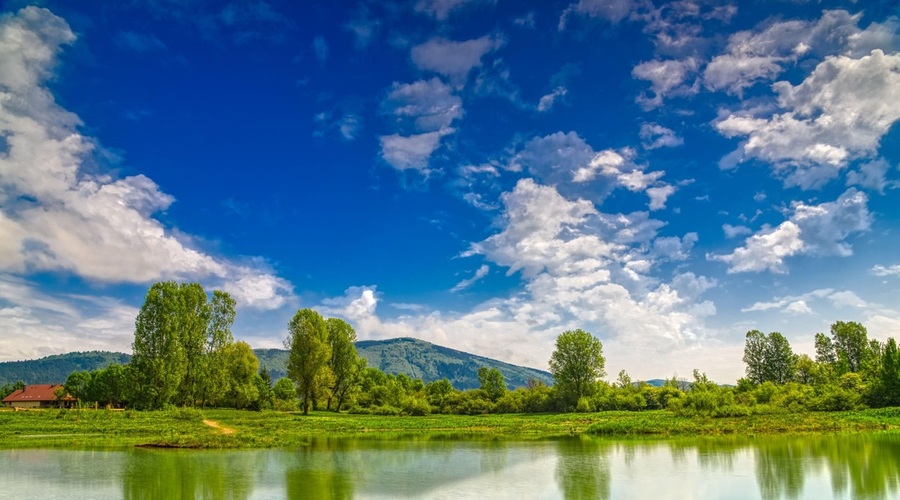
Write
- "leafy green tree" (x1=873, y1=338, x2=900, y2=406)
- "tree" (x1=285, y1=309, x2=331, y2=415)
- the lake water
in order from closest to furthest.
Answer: the lake water → "leafy green tree" (x1=873, y1=338, x2=900, y2=406) → "tree" (x1=285, y1=309, x2=331, y2=415)

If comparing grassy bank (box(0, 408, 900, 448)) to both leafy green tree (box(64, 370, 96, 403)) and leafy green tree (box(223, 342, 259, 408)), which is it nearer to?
leafy green tree (box(223, 342, 259, 408))

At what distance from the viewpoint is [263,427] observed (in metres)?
48.3

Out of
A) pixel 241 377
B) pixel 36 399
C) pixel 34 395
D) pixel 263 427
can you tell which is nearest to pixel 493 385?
pixel 241 377

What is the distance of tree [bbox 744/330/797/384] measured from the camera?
96.8m

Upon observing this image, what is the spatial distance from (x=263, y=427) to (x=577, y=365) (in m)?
53.6

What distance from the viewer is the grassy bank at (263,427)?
36.5 meters

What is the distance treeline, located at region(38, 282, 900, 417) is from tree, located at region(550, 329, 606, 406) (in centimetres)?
16

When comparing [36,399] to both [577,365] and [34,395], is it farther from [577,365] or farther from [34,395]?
[577,365]

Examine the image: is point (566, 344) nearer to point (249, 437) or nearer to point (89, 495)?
point (249, 437)

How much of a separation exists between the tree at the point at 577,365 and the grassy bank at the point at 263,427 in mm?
27619

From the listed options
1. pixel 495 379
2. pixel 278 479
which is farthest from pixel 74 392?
pixel 278 479

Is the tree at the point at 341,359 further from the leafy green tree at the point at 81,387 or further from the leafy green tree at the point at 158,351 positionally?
the leafy green tree at the point at 81,387

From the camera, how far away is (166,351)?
59.7 m

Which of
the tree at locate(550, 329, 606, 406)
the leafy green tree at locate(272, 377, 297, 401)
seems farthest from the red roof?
the tree at locate(550, 329, 606, 406)
